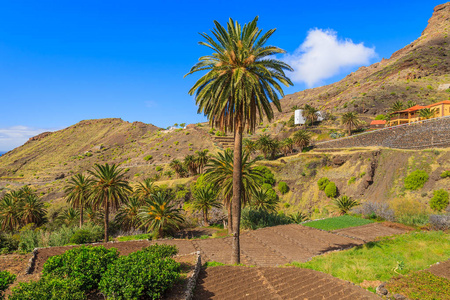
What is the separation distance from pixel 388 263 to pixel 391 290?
4.39 metres

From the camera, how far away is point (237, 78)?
14875 millimetres

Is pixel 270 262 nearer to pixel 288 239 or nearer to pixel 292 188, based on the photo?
pixel 288 239

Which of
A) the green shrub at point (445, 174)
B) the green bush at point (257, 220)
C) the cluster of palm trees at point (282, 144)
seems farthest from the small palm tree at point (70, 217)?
the green shrub at point (445, 174)

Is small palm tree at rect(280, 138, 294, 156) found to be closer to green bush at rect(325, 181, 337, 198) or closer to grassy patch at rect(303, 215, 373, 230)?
green bush at rect(325, 181, 337, 198)

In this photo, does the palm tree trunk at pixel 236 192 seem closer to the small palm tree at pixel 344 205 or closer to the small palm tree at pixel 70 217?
the small palm tree at pixel 344 205

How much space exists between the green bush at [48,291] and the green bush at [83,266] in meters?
1.15

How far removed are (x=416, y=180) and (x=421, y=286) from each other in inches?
1170

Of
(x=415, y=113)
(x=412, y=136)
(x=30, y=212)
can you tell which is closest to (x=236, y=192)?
(x=30, y=212)

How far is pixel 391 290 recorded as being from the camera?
12453mm

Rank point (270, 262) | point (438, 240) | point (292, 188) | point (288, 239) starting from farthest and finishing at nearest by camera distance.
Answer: point (292, 188) < point (288, 239) < point (438, 240) < point (270, 262)

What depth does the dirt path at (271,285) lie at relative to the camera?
11953 millimetres

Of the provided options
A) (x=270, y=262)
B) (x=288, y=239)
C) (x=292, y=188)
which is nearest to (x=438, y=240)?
(x=288, y=239)

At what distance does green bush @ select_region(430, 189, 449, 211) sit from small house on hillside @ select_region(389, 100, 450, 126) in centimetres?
2962

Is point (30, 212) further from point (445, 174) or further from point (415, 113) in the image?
point (415, 113)
